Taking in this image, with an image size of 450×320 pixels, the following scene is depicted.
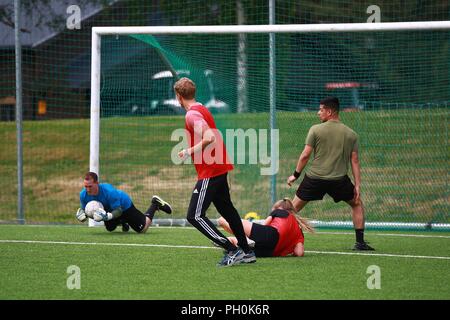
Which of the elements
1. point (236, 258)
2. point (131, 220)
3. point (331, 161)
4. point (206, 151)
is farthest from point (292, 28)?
point (236, 258)

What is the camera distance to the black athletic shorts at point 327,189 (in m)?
10.6

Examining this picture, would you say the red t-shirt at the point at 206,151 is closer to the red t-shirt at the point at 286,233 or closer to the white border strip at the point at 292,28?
the red t-shirt at the point at 286,233

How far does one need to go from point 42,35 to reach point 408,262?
421 inches

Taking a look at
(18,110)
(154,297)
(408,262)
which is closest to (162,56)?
(18,110)

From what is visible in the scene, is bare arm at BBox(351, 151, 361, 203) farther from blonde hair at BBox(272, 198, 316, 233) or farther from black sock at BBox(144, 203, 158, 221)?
black sock at BBox(144, 203, 158, 221)

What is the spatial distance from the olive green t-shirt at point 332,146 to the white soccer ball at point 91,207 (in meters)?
3.29

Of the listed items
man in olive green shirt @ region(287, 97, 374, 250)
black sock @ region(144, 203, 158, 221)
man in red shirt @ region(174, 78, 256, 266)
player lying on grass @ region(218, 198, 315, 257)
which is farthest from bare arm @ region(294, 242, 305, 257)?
black sock @ region(144, 203, 158, 221)

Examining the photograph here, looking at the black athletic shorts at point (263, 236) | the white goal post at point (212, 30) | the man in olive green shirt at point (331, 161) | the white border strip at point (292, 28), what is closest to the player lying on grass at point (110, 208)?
the white goal post at point (212, 30)

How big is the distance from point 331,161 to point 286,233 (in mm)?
1193

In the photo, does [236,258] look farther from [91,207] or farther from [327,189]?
[91,207]

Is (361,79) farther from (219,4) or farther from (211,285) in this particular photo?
(211,285)

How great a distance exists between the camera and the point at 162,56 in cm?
1416

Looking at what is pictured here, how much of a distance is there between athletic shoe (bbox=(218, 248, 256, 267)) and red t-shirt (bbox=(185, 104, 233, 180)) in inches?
34.2

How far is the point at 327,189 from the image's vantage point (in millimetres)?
10695
